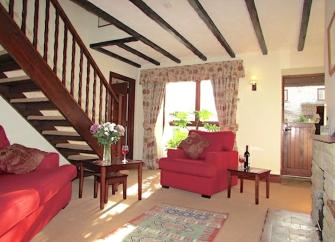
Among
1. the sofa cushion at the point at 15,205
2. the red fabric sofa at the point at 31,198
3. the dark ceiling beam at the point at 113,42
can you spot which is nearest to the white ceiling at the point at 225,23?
the dark ceiling beam at the point at 113,42

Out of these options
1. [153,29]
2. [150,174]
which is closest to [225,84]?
[153,29]

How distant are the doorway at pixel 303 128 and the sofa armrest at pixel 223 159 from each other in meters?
1.78

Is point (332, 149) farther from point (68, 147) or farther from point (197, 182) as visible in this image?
point (68, 147)

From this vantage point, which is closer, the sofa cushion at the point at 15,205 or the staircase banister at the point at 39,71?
the sofa cushion at the point at 15,205

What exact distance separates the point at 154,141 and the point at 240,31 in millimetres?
3034

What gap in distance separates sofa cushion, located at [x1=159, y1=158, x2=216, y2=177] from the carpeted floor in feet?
1.06

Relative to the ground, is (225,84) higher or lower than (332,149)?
higher

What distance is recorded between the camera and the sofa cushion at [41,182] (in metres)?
2.07

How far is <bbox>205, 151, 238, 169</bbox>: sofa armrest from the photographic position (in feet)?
12.0

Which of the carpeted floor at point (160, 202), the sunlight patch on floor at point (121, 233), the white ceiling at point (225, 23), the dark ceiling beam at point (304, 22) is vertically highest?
A: the white ceiling at point (225, 23)

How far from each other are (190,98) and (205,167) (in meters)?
2.65

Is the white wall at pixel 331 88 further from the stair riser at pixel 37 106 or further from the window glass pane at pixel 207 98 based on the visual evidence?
the stair riser at pixel 37 106

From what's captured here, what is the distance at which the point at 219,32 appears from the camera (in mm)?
4012

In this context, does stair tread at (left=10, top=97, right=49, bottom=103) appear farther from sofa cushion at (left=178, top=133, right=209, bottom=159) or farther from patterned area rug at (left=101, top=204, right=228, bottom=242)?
sofa cushion at (left=178, top=133, right=209, bottom=159)
